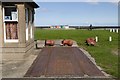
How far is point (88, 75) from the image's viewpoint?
31.1ft

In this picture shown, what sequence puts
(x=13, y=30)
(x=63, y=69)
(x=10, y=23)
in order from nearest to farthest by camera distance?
(x=63, y=69)
(x=10, y=23)
(x=13, y=30)

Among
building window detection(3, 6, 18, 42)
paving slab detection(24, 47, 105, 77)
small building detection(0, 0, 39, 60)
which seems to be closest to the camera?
paving slab detection(24, 47, 105, 77)

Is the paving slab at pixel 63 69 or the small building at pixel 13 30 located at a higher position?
the small building at pixel 13 30

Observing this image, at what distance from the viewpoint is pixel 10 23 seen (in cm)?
A: 1436

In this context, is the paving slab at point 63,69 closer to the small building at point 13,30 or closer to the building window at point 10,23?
the small building at point 13,30

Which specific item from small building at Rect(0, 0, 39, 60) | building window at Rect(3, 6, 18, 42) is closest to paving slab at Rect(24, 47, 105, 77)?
small building at Rect(0, 0, 39, 60)

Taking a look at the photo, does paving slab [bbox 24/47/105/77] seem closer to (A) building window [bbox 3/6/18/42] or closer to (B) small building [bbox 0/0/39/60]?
(B) small building [bbox 0/0/39/60]

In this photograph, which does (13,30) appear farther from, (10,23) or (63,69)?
(63,69)

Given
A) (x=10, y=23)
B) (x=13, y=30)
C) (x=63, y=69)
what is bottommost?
(x=63, y=69)

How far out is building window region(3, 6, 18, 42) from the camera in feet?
46.5

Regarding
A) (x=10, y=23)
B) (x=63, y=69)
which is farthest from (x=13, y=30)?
(x=63, y=69)

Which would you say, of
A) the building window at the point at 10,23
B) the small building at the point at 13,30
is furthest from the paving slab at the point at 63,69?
the building window at the point at 10,23

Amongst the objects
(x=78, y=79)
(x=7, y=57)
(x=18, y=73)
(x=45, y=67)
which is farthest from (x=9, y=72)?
(x=7, y=57)

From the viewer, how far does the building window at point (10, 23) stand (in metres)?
14.2
